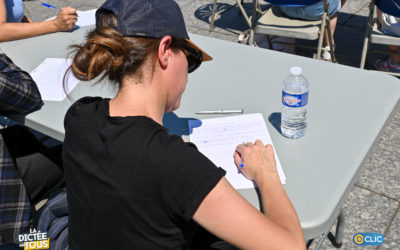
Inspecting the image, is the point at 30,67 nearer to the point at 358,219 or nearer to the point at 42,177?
the point at 42,177

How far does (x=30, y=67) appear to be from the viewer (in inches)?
86.6

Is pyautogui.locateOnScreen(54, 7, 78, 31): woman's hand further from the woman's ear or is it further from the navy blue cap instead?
the woman's ear

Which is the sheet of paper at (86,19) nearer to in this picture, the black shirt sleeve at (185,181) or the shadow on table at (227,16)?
the black shirt sleeve at (185,181)

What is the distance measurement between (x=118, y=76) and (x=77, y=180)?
0.33 m

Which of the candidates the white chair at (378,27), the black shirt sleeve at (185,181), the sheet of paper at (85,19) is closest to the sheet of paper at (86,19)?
the sheet of paper at (85,19)

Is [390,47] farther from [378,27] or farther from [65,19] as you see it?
[65,19]

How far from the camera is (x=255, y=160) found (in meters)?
1.34

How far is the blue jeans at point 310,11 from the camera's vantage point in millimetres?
3270

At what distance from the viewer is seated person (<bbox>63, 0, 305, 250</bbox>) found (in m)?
→ 1.04

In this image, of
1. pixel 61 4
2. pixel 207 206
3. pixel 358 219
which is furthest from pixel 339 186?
pixel 61 4

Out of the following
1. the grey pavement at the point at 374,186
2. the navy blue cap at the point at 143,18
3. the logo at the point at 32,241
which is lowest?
the grey pavement at the point at 374,186

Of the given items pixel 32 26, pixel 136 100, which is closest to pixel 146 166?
pixel 136 100

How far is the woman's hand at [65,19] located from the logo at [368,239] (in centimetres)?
213

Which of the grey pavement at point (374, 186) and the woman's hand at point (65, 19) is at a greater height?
the woman's hand at point (65, 19)
